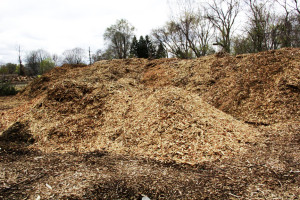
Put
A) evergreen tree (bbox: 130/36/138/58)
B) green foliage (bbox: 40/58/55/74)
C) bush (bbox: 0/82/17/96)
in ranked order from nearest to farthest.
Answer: bush (bbox: 0/82/17/96) → evergreen tree (bbox: 130/36/138/58) → green foliage (bbox: 40/58/55/74)

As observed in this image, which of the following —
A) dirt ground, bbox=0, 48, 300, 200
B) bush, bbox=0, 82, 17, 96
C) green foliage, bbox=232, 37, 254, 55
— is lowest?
dirt ground, bbox=0, 48, 300, 200

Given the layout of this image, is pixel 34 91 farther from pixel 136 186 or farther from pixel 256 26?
pixel 256 26

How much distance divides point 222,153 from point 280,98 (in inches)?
133

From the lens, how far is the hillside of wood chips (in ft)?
12.2

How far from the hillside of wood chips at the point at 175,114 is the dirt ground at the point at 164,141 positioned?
0.08ft

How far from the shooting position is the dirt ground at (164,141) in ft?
8.25

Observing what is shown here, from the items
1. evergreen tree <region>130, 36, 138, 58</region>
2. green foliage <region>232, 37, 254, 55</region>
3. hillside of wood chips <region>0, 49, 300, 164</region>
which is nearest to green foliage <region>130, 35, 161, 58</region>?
evergreen tree <region>130, 36, 138, 58</region>

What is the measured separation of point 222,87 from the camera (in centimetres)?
707

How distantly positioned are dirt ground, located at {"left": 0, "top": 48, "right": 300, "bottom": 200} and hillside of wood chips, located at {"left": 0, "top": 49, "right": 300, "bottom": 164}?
0.08ft

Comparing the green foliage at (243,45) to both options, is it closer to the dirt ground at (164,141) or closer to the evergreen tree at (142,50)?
the evergreen tree at (142,50)

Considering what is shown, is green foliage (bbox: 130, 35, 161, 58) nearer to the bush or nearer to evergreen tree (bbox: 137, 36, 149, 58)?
evergreen tree (bbox: 137, 36, 149, 58)

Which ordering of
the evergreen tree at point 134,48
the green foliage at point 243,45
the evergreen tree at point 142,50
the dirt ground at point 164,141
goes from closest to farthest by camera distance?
the dirt ground at point 164,141 → the green foliage at point 243,45 → the evergreen tree at point 142,50 → the evergreen tree at point 134,48

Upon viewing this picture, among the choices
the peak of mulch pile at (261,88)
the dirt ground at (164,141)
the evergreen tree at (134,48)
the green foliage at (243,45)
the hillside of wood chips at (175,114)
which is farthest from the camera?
the evergreen tree at (134,48)

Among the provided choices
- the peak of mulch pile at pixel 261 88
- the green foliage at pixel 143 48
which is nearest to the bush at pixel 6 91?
the peak of mulch pile at pixel 261 88
